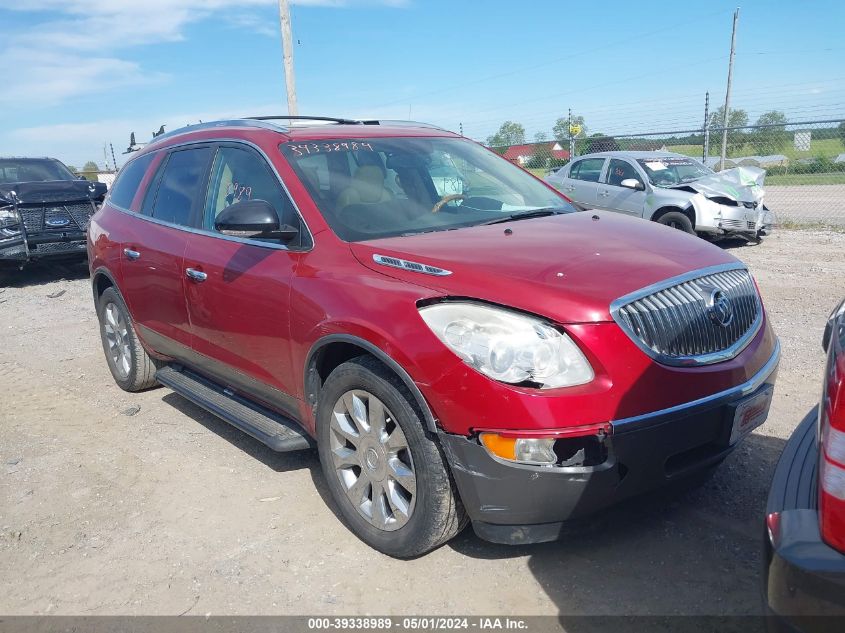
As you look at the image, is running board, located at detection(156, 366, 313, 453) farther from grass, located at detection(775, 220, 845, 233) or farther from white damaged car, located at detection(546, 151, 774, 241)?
grass, located at detection(775, 220, 845, 233)

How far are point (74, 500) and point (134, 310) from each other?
156 centimetres

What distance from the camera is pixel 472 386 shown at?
8.57ft

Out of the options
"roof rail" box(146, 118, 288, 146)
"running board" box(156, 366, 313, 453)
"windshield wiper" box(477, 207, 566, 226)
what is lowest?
"running board" box(156, 366, 313, 453)

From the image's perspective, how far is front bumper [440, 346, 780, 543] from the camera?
2.58m

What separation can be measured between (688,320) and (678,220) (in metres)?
8.93

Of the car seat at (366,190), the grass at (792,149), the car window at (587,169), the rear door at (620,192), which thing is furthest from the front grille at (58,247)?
the grass at (792,149)

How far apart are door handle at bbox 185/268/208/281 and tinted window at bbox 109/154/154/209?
1411 millimetres

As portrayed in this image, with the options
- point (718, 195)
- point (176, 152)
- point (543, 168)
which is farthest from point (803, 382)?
point (543, 168)

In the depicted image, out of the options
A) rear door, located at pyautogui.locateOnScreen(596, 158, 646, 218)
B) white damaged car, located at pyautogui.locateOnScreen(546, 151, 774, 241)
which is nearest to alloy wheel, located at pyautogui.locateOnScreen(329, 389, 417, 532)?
white damaged car, located at pyautogui.locateOnScreen(546, 151, 774, 241)

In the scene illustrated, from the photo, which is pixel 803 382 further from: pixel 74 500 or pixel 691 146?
pixel 691 146

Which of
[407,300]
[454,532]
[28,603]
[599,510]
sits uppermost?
[407,300]

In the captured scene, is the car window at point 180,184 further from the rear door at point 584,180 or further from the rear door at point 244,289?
the rear door at point 584,180

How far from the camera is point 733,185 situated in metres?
11.4

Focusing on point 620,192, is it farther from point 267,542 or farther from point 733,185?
point 267,542
